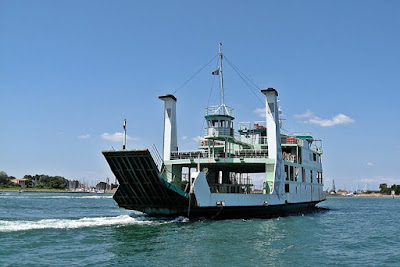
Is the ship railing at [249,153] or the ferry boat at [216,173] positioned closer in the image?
the ferry boat at [216,173]

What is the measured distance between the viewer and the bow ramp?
22.2m

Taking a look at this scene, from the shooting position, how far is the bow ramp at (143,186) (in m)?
22.2

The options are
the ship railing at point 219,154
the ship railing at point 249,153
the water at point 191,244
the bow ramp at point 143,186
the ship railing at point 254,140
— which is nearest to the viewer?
the water at point 191,244

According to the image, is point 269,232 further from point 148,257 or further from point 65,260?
point 65,260

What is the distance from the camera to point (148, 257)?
14.4 m

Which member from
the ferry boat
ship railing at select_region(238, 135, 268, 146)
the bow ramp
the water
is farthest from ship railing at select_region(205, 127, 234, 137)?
the water

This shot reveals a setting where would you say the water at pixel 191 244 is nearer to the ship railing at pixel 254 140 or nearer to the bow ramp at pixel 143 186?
the bow ramp at pixel 143 186

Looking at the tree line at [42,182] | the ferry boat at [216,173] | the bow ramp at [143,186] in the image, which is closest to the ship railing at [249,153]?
the ferry boat at [216,173]

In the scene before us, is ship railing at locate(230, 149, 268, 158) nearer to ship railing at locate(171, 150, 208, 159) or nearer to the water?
ship railing at locate(171, 150, 208, 159)

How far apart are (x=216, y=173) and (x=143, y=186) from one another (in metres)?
10.6

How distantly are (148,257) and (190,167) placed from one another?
54.5 feet

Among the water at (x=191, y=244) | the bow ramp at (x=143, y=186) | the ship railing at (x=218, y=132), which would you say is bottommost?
the water at (x=191, y=244)

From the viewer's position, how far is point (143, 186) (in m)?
24.0

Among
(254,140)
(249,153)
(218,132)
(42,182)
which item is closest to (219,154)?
(218,132)
